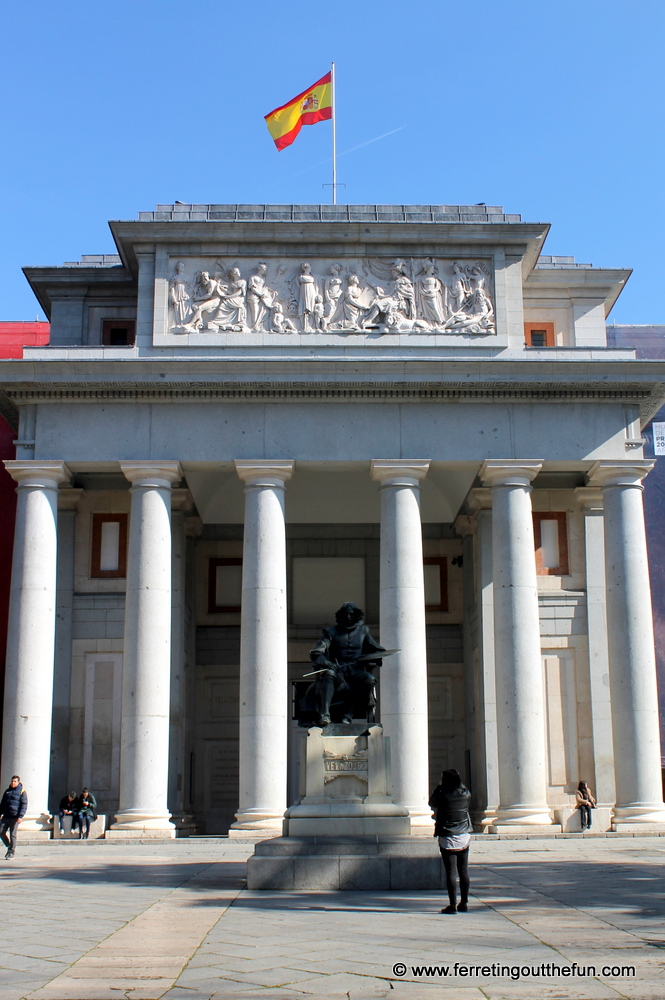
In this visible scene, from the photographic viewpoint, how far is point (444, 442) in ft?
120

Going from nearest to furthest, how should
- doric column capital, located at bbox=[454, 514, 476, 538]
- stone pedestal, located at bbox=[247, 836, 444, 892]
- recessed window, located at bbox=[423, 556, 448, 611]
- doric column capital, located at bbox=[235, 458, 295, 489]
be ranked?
1. stone pedestal, located at bbox=[247, 836, 444, 892]
2. doric column capital, located at bbox=[235, 458, 295, 489]
3. doric column capital, located at bbox=[454, 514, 476, 538]
4. recessed window, located at bbox=[423, 556, 448, 611]

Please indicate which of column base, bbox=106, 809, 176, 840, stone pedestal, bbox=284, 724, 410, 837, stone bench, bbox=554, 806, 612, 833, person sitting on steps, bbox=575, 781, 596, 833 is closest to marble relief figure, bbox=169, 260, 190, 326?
column base, bbox=106, 809, 176, 840

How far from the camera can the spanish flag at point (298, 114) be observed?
134 feet

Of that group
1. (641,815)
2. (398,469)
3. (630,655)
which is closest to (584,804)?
(641,815)

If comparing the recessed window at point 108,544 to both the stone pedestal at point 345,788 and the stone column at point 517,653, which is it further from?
the stone pedestal at point 345,788

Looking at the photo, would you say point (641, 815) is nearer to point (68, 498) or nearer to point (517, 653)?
point (517, 653)

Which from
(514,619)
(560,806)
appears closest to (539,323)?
(514,619)

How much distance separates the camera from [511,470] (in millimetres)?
36188

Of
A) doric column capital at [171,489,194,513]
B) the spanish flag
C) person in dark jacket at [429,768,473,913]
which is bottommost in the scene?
person in dark jacket at [429,768,473,913]

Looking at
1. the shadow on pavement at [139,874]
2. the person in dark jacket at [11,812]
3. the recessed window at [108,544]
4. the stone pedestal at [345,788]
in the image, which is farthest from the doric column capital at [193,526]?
the stone pedestal at [345,788]

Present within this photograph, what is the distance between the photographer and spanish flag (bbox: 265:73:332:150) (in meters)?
41.0

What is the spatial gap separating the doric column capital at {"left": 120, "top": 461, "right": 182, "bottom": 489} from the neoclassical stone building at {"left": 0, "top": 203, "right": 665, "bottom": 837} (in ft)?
0.29

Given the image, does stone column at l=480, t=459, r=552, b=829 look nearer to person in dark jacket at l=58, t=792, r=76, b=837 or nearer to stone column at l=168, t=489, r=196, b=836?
stone column at l=168, t=489, r=196, b=836

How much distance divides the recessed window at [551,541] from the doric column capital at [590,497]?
35.8 inches
